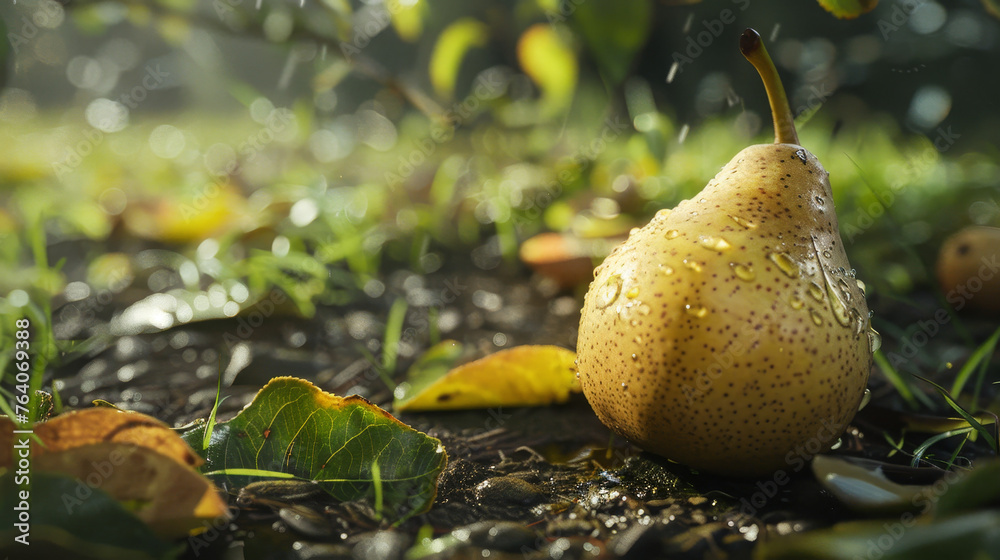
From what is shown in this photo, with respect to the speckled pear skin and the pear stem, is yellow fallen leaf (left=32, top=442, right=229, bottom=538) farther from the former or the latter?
the pear stem

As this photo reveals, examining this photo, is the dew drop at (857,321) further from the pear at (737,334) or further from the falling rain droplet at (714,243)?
the falling rain droplet at (714,243)

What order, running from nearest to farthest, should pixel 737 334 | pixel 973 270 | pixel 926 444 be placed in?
pixel 737 334 → pixel 926 444 → pixel 973 270

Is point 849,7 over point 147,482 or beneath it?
over

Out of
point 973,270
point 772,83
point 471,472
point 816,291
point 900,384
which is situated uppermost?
point 772,83

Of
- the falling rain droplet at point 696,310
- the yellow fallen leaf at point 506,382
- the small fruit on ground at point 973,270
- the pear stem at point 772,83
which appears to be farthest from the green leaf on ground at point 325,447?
the small fruit on ground at point 973,270

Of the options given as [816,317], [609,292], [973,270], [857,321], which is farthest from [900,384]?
[973,270]

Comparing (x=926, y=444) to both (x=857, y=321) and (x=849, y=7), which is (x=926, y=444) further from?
(x=849, y=7)
